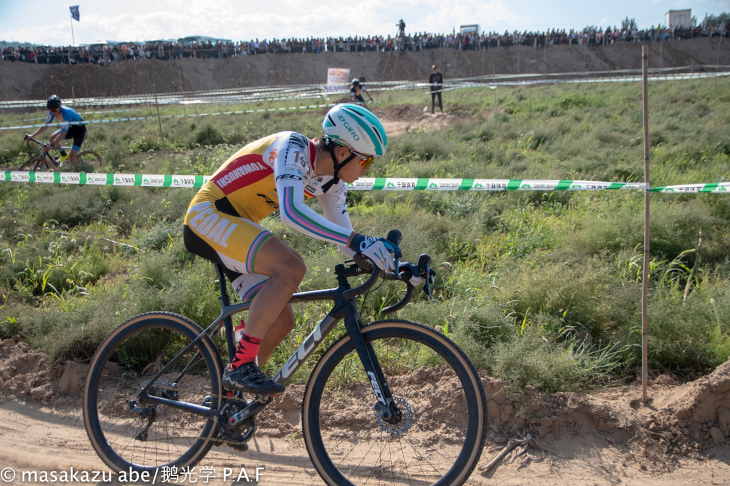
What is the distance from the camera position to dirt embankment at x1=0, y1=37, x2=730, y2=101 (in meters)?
41.0

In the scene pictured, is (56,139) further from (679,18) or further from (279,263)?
(679,18)

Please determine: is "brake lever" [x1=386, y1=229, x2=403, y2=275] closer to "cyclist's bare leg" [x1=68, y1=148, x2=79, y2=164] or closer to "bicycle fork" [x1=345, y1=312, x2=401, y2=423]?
"bicycle fork" [x1=345, y1=312, x2=401, y2=423]

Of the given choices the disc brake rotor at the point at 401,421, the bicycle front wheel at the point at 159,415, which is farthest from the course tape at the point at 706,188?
the bicycle front wheel at the point at 159,415

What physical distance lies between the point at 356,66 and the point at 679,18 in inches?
1405

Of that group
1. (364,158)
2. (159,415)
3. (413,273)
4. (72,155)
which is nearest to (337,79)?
(72,155)

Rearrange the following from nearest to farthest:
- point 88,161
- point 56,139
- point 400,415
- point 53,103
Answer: point 400,415
point 53,103
point 56,139
point 88,161

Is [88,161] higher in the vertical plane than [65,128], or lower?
lower

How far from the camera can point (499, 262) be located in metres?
5.64

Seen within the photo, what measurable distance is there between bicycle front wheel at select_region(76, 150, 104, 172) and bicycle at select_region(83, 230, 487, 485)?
9104mm

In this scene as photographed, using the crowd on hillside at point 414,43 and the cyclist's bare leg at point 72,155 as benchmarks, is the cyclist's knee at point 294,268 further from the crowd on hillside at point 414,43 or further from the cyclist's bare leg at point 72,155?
the crowd on hillside at point 414,43

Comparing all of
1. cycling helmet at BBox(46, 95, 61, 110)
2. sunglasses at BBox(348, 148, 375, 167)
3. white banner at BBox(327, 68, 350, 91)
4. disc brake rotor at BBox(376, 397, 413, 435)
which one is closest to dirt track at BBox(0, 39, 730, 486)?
disc brake rotor at BBox(376, 397, 413, 435)

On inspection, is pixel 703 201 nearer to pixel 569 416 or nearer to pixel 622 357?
pixel 622 357

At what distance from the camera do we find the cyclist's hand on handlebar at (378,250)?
88.8 inches

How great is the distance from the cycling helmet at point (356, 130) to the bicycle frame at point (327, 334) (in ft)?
2.21
